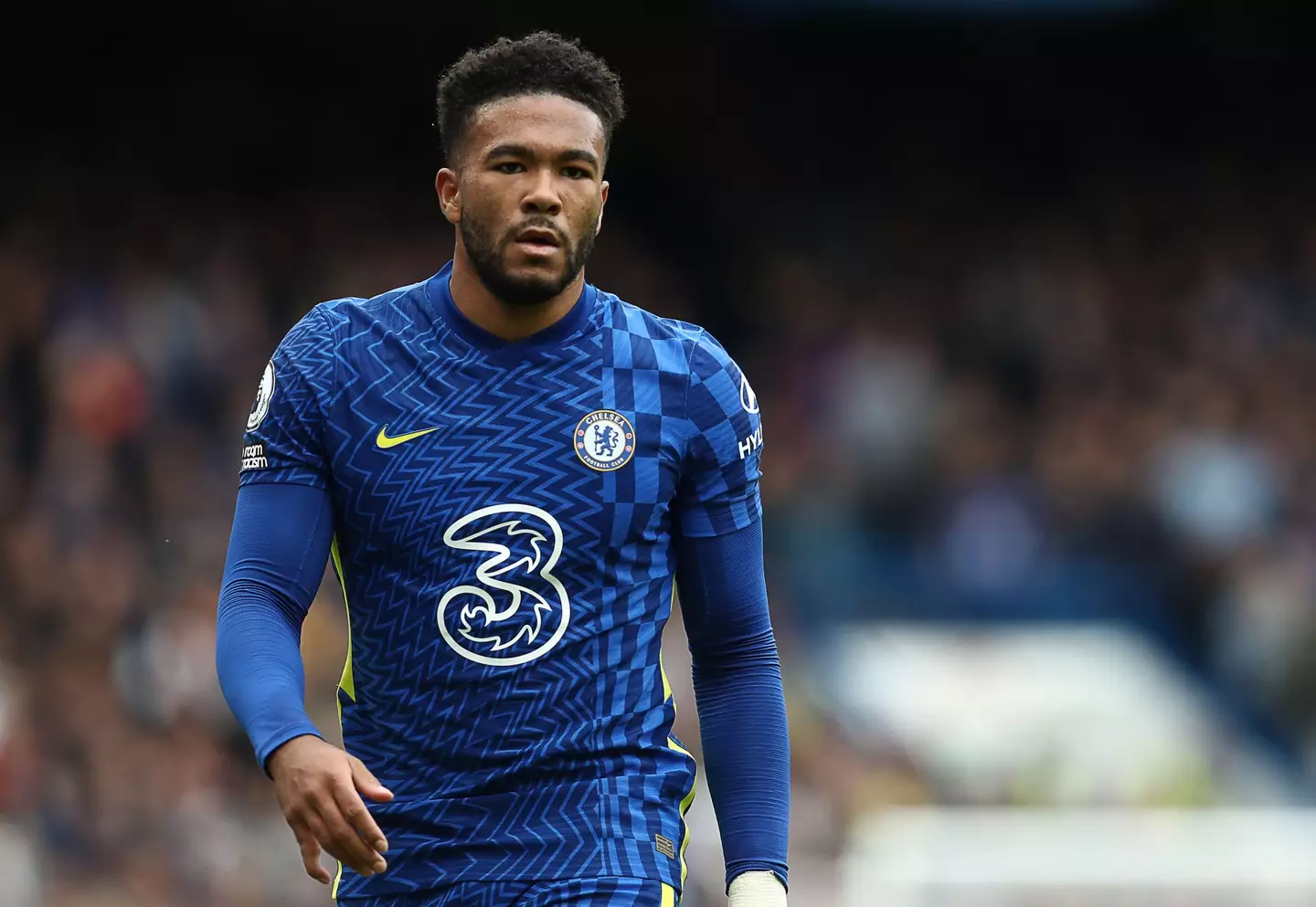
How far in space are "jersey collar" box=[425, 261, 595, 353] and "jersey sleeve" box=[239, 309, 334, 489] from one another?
0.70 ft

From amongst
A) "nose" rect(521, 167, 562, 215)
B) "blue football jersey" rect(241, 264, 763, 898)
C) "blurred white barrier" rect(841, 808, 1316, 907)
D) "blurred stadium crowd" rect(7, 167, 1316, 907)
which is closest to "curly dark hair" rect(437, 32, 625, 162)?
"nose" rect(521, 167, 562, 215)

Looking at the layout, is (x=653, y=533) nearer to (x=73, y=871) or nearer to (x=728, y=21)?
(x=73, y=871)

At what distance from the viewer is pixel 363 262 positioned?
13.8 meters

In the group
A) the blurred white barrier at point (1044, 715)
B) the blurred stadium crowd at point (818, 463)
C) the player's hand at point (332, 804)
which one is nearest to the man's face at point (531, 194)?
the player's hand at point (332, 804)

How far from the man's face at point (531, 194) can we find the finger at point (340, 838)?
97 centimetres

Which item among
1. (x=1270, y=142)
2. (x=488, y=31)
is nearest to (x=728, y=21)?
(x=488, y=31)

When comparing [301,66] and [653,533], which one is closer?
[653,533]

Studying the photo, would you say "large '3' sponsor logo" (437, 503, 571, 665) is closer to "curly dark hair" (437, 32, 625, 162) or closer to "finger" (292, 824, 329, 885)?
"finger" (292, 824, 329, 885)

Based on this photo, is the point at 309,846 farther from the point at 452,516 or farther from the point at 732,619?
the point at 732,619

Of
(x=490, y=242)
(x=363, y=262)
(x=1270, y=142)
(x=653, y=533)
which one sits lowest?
(x=653, y=533)

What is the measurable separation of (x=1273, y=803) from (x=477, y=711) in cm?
875

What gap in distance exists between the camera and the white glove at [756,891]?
345 cm

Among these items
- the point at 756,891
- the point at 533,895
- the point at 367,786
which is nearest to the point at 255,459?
the point at 367,786

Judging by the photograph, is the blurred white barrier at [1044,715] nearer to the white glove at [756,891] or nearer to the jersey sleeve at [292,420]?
the white glove at [756,891]
